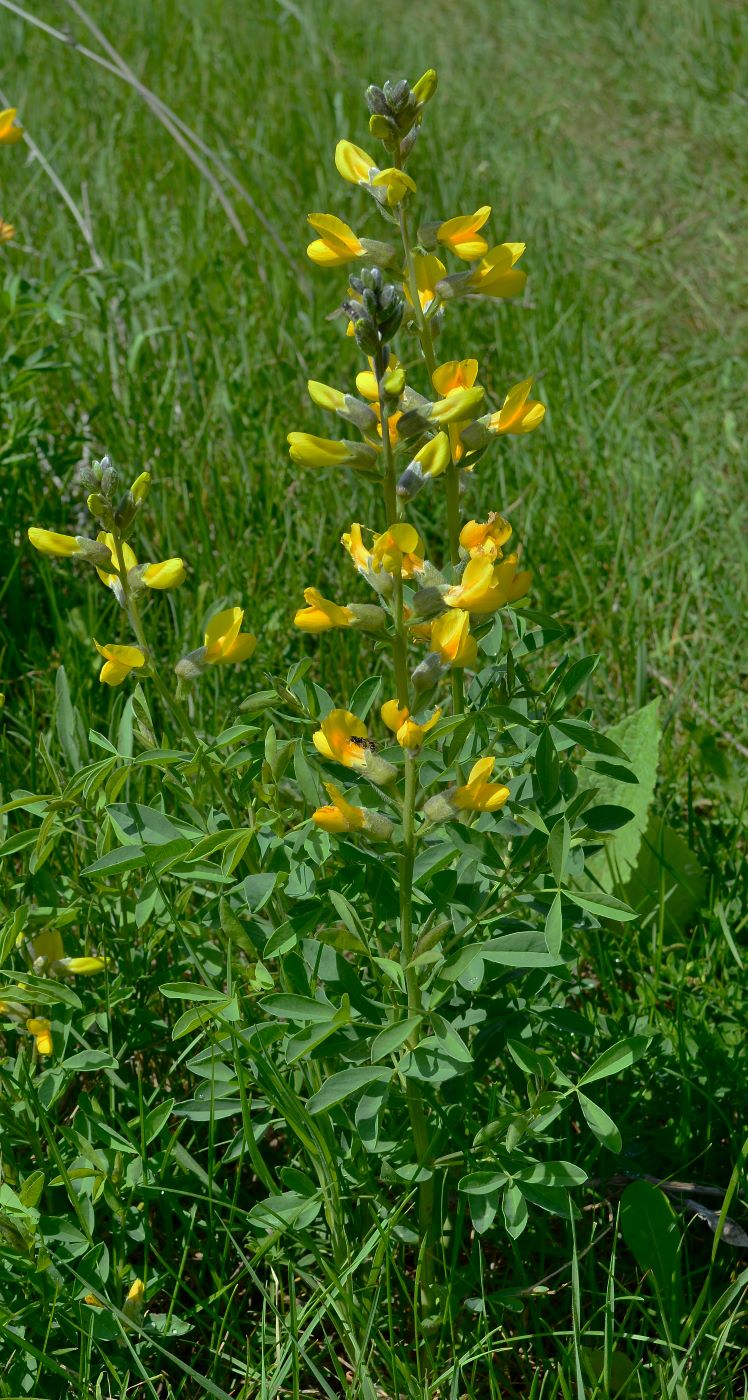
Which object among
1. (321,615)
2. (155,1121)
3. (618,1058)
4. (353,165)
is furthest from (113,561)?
(618,1058)

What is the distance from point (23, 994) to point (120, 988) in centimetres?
22

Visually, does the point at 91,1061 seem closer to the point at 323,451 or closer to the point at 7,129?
the point at 323,451

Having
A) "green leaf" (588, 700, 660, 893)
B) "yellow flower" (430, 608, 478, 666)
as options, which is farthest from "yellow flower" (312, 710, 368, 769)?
"green leaf" (588, 700, 660, 893)

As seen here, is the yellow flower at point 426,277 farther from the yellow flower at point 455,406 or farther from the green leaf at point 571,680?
the green leaf at point 571,680

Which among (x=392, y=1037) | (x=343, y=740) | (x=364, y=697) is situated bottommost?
(x=392, y=1037)

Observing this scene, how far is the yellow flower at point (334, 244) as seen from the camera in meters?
1.35

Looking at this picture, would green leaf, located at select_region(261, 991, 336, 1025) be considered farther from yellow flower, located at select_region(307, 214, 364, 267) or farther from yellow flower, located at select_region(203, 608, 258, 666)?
yellow flower, located at select_region(307, 214, 364, 267)

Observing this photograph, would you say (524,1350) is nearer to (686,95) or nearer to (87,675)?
(87,675)

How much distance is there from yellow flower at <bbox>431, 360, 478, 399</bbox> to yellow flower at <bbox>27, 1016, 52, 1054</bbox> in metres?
0.83

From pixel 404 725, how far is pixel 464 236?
0.55 meters

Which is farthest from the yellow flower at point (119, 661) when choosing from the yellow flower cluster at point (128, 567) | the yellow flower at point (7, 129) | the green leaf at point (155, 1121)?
the yellow flower at point (7, 129)

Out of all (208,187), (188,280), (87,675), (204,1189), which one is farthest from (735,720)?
(208,187)

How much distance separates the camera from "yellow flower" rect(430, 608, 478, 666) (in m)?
1.24

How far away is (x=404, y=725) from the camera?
1.22 meters
